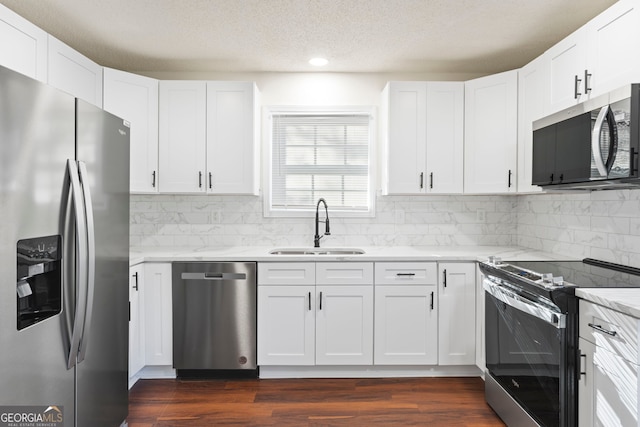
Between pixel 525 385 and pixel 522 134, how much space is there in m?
1.79

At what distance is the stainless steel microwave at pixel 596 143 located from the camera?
1.88 meters

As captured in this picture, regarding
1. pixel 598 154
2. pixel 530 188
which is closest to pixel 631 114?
pixel 598 154

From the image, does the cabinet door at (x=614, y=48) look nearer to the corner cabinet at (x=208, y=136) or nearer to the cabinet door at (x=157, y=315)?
the corner cabinet at (x=208, y=136)

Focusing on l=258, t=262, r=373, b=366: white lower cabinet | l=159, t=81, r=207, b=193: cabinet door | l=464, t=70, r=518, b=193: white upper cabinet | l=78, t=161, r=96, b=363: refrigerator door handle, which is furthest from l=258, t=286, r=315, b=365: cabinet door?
l=464, t=70, r=518, b=193: white upper cabinet

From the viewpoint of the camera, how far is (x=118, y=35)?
2998mm

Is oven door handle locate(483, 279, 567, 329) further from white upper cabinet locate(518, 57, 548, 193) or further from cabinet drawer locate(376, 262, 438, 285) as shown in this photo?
white upper cabinet locate(518, 57, 548, 193)

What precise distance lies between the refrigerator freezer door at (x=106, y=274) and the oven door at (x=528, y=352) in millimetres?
2063

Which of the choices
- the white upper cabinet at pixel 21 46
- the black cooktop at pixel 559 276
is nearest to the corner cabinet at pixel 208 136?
the white upper cabinet at pixel 21 46

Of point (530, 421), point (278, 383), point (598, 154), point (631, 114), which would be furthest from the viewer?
point (278, 383)

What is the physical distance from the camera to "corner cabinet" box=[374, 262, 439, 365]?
3.18 m

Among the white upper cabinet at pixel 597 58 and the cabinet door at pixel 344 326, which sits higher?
the white upper cabinet at pixel 597 58

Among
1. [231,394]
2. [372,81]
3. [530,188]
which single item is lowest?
[231,394]

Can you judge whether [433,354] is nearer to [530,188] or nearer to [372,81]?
[530,188]

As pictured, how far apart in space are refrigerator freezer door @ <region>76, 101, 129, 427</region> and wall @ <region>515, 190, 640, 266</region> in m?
2.82
